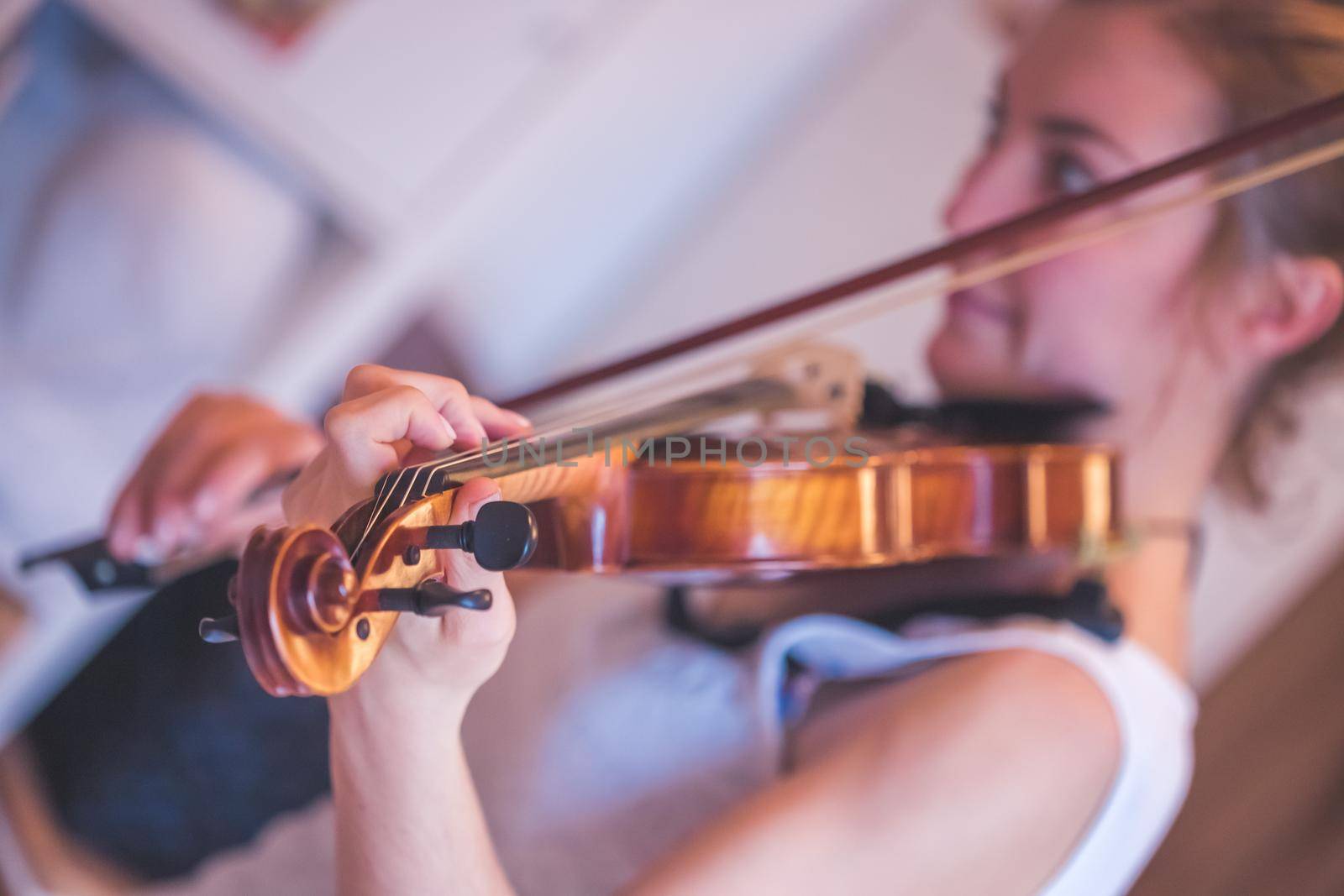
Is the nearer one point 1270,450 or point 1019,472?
point 1019,472

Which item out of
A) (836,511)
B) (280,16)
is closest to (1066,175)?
(836,511)

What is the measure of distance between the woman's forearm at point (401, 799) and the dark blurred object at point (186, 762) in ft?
1.05

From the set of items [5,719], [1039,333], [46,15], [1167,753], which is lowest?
[1167,753]

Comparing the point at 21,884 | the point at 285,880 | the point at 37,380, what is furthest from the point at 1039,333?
the point at 37,380

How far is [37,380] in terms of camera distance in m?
0.95

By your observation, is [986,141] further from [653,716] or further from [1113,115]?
[653,716]

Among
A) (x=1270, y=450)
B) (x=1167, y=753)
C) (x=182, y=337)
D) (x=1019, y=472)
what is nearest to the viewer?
(x=1167, y=753)

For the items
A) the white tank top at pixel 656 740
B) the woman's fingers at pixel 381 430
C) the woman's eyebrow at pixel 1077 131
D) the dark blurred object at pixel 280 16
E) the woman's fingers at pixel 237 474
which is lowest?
the white tank top at pixel 656 740

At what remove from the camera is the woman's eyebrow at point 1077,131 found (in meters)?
0.71

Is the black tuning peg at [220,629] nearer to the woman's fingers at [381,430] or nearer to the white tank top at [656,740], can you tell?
the woman's fingers at [381,430]

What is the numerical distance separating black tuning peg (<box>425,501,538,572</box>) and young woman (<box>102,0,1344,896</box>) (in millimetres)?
30

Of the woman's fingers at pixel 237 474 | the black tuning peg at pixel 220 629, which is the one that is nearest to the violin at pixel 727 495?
the black tuning peg at pixel 220 629

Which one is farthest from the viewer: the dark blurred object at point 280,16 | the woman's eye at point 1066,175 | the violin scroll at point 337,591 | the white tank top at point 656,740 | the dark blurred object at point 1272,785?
the dark blurred object at point 280,16

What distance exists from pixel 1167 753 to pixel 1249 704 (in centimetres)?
52
